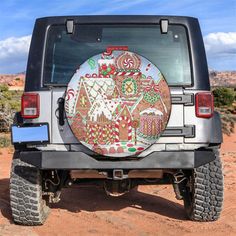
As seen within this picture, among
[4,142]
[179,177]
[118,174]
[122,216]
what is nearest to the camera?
[118,174]

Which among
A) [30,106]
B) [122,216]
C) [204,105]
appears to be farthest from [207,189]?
[30,106]

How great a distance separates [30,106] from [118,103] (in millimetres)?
821

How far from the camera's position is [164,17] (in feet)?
14.9

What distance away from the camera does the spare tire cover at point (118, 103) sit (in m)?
4.24

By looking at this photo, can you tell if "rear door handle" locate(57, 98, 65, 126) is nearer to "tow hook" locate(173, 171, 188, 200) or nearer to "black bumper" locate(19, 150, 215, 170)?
"black bumper" locate(19, 150, 215, 170)

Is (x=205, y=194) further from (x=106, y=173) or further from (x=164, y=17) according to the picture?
(x=164, y=17)

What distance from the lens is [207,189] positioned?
4.78 m

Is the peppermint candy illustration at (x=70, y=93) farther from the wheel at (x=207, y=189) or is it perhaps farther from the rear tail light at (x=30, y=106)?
the wheel at (x=207, y=189)

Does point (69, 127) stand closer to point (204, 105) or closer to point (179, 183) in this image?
point (204, 105)

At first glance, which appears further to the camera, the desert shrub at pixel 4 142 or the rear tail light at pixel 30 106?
the desert shrub at pixel 4 142

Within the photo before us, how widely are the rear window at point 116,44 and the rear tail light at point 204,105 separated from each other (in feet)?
0.57

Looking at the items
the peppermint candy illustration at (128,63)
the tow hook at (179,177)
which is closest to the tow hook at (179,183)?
the tow hook at (179,177)

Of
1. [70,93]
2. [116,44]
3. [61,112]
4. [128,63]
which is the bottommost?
[61,112]

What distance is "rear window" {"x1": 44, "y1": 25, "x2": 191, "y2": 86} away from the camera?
4.49 metres
